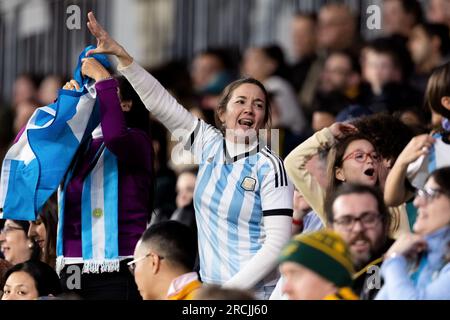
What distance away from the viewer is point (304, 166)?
890cm

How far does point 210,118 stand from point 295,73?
170 centimetres

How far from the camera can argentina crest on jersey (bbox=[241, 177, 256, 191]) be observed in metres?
8.27

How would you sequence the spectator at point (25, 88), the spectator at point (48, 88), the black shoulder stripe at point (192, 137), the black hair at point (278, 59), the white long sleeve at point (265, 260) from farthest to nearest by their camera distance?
1. the spectator at point (25, 88)
2. the spectator at point (48, 88)
3. the black hair at point (278, 59)
4. the black shoulder stripe at point (192, 137)
5. the white long sleeve at point (265, 260)

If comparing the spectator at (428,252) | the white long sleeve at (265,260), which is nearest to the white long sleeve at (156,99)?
the white long sleeve at (265,260)

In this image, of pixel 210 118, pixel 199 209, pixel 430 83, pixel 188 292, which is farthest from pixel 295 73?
pixel 188 292

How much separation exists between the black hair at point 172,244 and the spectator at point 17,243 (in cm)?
182

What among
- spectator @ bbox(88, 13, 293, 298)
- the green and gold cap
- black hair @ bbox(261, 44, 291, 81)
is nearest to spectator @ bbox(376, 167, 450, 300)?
the green and gold cap

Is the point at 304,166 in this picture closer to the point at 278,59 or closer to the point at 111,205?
the point at 111,205

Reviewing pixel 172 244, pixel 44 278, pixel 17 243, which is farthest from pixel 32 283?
pixel 17 243

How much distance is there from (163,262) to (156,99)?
117cm

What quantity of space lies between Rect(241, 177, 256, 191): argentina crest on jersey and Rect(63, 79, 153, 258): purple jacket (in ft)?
2.31

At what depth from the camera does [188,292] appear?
7539 millimetres

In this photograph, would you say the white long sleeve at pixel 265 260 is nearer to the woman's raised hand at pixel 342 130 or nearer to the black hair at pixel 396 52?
the woman's raised hand at pixel 342 130

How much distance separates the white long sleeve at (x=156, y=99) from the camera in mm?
8555
